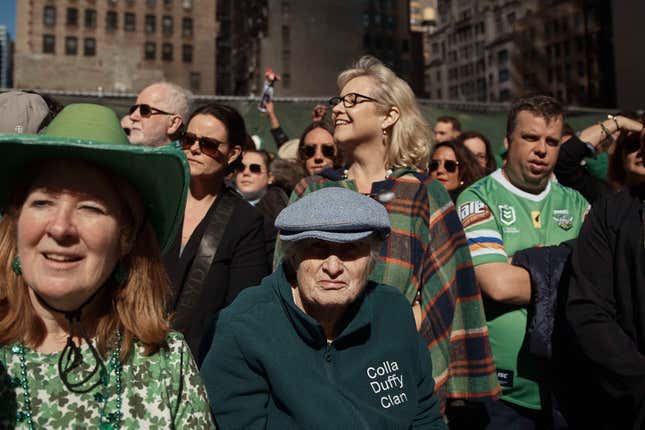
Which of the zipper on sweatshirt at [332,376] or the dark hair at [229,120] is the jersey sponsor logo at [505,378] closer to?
the zipper on sweatshirt at [332,376]

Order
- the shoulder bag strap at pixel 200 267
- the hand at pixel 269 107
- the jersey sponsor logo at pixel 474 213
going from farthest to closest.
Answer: the hand at pixel 269 107 < the jersey sponsor logo at pixel 474 213 < the shoulder bag strap at pixel 200 267

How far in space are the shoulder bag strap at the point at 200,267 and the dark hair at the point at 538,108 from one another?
1.74 m

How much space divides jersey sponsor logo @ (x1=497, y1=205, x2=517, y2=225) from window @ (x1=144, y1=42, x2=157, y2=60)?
80272 mm

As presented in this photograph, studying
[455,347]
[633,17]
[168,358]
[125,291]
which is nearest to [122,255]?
[125,291]

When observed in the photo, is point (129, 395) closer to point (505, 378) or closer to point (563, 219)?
point (505, 378)

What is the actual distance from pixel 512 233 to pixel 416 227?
73 cm

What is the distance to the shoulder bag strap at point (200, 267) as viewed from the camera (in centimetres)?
296

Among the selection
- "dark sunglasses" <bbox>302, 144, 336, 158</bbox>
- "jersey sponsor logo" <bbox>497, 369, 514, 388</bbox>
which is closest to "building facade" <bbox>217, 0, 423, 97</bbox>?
"dark sunglasses" <bbox>302, 144, 336, 158</bbox>

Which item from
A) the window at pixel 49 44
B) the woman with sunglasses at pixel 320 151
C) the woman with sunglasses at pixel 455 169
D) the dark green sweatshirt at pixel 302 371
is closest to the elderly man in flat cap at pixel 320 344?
the dark green sweatshirt at pixel 302 371

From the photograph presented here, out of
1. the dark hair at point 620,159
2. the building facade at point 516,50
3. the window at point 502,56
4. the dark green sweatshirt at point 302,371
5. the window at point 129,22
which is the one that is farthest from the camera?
the window at point 502,56

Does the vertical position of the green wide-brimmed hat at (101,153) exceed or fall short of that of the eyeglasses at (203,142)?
it falls short

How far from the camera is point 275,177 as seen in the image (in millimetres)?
5391

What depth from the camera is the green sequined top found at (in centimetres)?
171

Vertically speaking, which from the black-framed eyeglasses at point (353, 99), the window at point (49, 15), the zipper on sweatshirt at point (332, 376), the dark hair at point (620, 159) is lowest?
the zipper on sweatshirt at point (332, 376)
